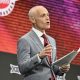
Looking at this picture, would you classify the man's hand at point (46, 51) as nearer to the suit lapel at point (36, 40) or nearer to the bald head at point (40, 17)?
the suit lapel at point (36, 40)

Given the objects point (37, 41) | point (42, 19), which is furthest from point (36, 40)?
point (42, 19)

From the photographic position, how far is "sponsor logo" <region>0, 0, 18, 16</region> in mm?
4392

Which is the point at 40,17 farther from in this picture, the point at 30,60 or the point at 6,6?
the point at 6,6

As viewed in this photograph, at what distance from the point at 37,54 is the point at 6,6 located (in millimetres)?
1860

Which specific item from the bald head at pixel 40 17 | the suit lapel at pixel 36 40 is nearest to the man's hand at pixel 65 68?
the suit lapel at pixel 36 40

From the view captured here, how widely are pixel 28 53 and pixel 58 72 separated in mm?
383

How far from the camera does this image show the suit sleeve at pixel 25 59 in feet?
8.87

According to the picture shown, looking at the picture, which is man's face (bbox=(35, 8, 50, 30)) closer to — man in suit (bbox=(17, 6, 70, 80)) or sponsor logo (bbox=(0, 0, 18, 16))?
man in suit (bbox=(17, 6, 70, 80))

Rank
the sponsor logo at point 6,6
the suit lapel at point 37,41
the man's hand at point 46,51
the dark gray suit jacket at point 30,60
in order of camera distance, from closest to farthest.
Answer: the man's hand at point 46,51 → the dark gray suit jacket at point 30,60 → the suit lapel at point 37,41 → the sponsor logo at point 6,6

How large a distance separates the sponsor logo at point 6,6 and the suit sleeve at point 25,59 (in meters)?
1.63

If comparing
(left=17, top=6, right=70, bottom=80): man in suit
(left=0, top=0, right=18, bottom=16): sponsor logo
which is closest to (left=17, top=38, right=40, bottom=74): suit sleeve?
(left=17, top=6, right=70, bottom=80): man in suit

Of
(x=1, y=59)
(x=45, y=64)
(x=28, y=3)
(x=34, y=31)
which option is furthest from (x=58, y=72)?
(x=28, y=3)

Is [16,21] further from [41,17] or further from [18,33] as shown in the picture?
[41,17]

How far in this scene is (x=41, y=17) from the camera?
115 inches
